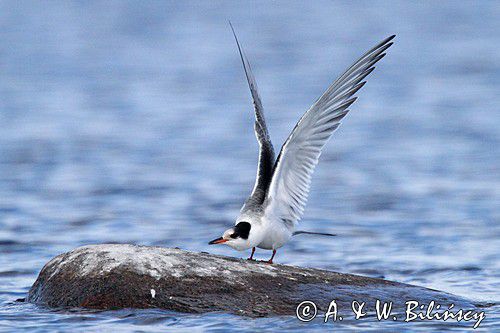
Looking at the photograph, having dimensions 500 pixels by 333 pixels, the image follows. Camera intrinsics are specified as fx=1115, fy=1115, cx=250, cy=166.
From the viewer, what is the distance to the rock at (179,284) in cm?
720

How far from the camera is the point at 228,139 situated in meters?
16.0

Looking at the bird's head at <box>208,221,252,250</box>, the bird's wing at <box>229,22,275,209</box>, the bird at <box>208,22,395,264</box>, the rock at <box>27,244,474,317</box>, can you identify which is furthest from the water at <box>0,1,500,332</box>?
the bird's wing at <box>229,22,275,209</box>

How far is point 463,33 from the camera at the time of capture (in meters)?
24.4

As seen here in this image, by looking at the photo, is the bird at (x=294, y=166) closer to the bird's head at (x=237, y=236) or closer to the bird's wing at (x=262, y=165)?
the bird's wing at (x=262, y=165)

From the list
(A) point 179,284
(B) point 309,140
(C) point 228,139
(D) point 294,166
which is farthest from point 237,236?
(C) point 228,139

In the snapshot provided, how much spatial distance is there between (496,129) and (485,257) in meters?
6.30

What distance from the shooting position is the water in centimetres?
1019

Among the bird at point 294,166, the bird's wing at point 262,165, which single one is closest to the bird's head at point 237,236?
the bird at point 294,166

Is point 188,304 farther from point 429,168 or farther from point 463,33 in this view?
point 463,33

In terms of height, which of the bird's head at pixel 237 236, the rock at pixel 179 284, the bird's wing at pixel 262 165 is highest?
the bird's wing at pixel 262 165

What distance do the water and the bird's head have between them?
70 cm

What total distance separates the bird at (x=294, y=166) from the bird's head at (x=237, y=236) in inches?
4.7

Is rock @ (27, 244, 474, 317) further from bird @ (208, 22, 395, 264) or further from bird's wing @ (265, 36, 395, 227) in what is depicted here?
bird's wing @ (265, 36, 395, 227)

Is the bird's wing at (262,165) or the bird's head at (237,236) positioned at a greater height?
the bird's wing at (262,165)
